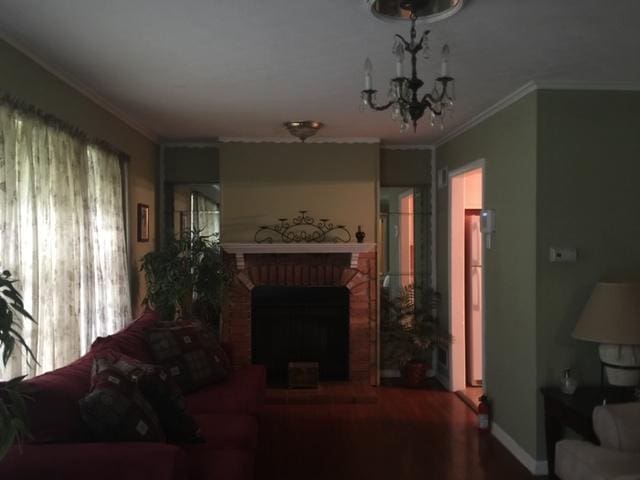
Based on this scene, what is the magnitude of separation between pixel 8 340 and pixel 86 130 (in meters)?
2.48

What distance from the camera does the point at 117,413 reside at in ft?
7.54

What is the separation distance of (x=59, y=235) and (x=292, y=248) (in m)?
2.53

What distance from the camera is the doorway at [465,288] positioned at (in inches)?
215

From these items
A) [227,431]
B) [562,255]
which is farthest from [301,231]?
[227,431]

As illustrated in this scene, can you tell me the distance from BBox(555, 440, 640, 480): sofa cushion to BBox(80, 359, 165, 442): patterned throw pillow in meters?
1.95

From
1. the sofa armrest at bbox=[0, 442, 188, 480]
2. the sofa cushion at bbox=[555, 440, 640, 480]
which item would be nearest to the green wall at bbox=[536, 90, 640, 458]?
the sofa cushion at bbox=[555, 440, 640, 480]

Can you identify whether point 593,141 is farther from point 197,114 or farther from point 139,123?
point 139,123

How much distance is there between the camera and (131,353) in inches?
133

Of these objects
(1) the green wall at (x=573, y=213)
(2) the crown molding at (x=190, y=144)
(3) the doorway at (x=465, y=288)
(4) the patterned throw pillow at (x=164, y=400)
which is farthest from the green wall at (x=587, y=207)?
(2) the crown molding at (x=190, y=144)

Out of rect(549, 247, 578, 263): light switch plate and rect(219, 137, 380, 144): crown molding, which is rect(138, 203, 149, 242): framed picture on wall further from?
rect(549, 247, 578, 263): light switch plate

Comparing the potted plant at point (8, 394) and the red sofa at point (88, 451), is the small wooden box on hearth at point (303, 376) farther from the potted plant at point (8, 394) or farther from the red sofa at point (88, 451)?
the potted plant at point (8, 394)

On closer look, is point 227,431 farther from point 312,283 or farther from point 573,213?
point 312,283

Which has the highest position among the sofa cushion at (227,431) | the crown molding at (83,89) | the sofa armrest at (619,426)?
the crown molding at (83,89)

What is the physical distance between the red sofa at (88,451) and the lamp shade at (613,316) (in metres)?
2.04
